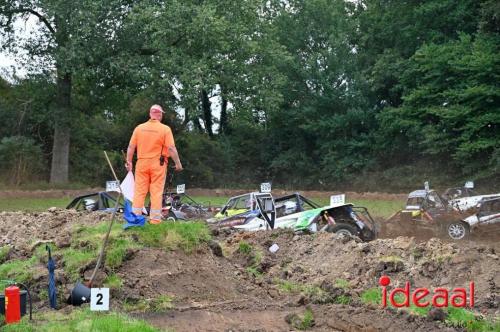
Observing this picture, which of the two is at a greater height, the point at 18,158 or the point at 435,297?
the point at 18,158

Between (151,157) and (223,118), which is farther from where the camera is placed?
(223,118)

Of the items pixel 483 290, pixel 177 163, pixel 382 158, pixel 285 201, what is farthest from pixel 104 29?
pixel 483 290

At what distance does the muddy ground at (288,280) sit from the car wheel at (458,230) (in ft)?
24.5

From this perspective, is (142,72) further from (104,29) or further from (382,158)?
(382,158)

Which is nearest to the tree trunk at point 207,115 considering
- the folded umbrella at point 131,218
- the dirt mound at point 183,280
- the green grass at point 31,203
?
the green grass at point 31,203

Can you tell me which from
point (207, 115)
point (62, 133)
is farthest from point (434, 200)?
point (207, 115)

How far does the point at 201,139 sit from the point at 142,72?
1177cm

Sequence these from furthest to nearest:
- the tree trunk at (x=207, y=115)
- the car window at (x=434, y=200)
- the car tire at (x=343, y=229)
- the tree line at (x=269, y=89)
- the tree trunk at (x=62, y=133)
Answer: the tree trunk at (x=207, y=115) < the tree trunk at (x=62, y=133) < the tree line at (x=269, y=89) < the car window at (x=434, y=200) < the car tire at (x=343, y=229)

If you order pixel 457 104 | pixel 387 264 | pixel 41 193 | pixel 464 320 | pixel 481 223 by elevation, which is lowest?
pixel 464 320

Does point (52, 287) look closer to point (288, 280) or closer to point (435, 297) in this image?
point (288, 280)

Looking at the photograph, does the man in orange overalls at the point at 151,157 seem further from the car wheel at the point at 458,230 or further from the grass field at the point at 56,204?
the grass field at the point at 56,204

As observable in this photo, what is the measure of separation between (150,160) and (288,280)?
3.25m

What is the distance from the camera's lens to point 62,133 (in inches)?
1348

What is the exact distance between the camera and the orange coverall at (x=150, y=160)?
10.7 m
